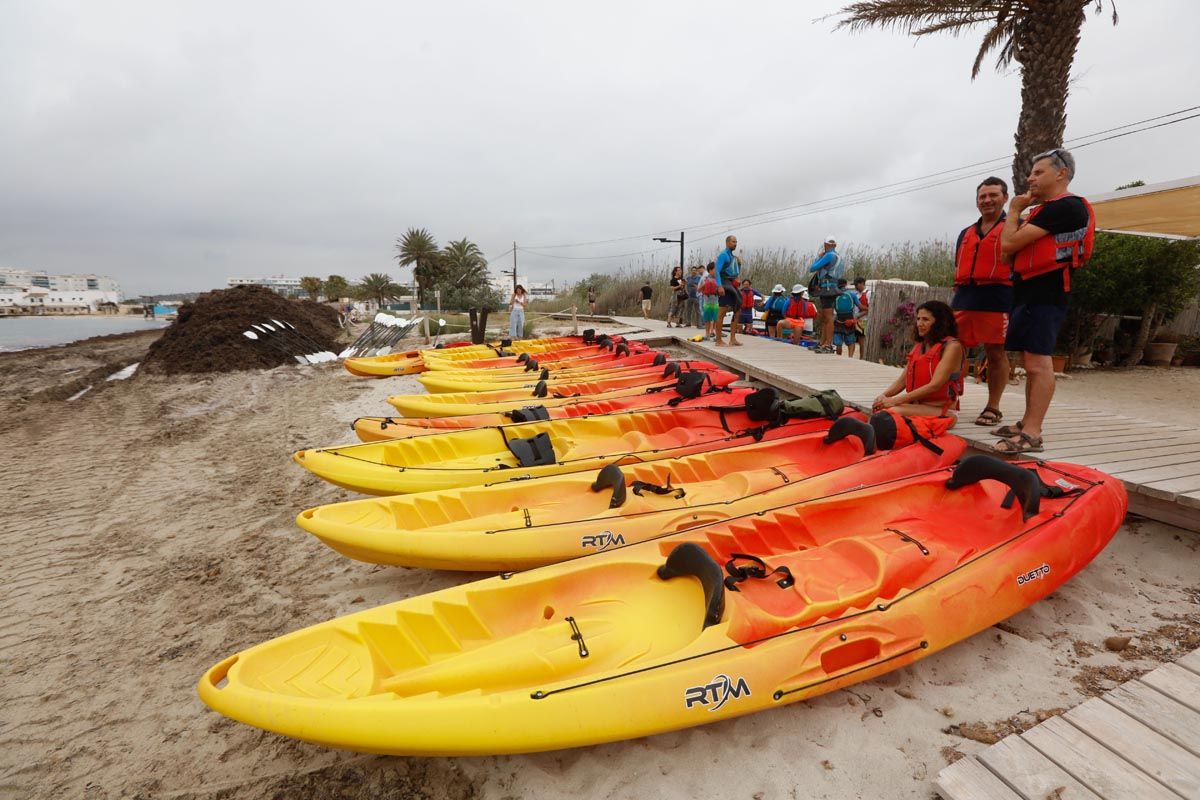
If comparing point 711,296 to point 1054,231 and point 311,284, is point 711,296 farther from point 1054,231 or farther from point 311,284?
point 311,284

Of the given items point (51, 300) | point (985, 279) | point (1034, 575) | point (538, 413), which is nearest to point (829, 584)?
point (1034, 575)

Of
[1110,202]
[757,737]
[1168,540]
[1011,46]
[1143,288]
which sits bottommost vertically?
[757,737]

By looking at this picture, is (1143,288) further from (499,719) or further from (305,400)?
(305,400)

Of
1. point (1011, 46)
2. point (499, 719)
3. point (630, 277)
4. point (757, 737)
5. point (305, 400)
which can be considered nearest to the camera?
point (499, 719)

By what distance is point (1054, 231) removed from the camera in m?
3.40

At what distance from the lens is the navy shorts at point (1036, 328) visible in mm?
3547

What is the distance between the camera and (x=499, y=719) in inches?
71.2

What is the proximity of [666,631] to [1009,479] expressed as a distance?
2.20 metres

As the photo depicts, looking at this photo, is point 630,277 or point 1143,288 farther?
point 630,277

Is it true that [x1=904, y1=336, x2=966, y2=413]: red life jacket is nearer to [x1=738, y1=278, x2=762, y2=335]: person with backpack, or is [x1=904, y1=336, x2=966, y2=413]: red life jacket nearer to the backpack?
the backpack

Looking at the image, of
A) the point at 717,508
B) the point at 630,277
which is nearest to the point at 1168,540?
the point at 717,508

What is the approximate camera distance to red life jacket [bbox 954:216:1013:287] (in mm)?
3994

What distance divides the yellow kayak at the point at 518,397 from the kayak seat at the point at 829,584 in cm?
372

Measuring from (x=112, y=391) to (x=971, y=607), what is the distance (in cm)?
1537
